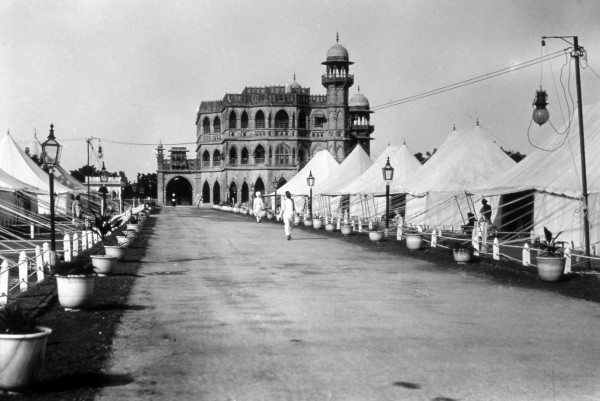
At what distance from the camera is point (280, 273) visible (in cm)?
1460

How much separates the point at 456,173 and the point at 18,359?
82.3 feet

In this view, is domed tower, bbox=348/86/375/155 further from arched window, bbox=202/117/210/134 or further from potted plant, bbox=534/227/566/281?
potted plant, bbox=534/227/566/281

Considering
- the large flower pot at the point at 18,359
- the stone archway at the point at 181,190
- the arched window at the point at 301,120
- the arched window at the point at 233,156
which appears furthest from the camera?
the stone archway at the point at 181,190

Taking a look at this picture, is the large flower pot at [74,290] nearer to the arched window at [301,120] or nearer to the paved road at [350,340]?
the paved road at [350,340]

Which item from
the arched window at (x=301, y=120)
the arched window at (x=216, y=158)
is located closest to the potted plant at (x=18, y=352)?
the arched window at (x=301, y=120)

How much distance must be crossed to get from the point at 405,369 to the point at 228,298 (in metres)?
4.97

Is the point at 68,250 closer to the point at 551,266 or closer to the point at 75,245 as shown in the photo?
the point at 75,245

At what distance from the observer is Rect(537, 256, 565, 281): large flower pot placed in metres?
12.9

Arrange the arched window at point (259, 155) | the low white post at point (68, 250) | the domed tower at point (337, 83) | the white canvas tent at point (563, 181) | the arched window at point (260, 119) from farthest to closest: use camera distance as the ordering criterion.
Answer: the arched window at point (259, 155), the arched window at point (260, 119), the domed tower at point (337, 83), the white canvas tent at point (563, 181), the low white post at point (68, 250)

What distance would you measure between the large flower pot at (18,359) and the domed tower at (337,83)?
86657 mm

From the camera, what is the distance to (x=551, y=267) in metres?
13.0

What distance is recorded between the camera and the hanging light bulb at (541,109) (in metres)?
16.3

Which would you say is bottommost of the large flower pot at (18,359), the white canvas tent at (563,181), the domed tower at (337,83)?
the large flower pot at (18,359)

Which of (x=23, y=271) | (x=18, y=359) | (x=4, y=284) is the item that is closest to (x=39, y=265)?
(x=23, y=271)
